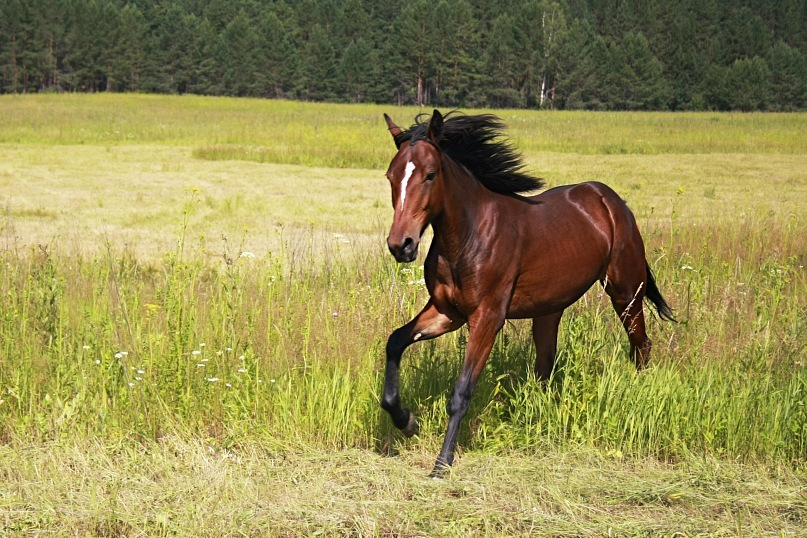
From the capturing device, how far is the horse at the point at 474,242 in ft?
14.4

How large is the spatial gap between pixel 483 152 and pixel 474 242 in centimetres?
64

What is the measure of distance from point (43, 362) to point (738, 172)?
20.5 meters

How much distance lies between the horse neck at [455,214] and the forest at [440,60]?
286 ft

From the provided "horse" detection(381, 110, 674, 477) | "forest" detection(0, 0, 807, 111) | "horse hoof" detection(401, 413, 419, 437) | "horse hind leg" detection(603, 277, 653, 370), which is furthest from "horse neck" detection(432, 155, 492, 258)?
"forest" detection(0, 0, 807, 111)

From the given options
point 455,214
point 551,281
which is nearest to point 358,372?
point 551,281

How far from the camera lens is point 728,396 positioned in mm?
5484

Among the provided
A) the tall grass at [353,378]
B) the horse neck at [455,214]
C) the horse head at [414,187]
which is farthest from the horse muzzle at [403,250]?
the tall grass at [353,378]

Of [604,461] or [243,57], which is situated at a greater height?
[243,57]

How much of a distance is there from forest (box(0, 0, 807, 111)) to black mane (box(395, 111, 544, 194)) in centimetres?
8658

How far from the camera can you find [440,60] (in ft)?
309

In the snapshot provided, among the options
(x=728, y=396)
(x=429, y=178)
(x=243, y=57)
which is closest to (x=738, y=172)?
(x=728, y=396)

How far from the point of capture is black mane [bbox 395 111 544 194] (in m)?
4.97

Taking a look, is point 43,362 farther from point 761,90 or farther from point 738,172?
point 761,90

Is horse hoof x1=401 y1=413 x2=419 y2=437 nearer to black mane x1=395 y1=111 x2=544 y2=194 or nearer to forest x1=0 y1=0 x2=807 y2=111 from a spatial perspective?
black mane x1=395 y1=111 x2=544 y2=194
